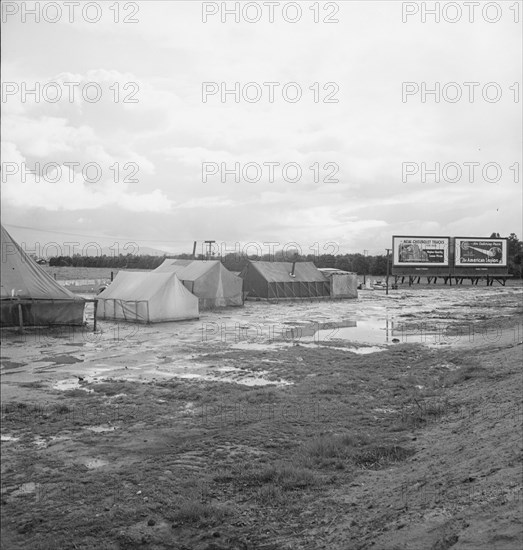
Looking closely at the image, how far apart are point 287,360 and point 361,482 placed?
8.57 metres

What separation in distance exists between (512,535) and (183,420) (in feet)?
18.1

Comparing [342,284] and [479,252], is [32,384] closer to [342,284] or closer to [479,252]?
[342,284]

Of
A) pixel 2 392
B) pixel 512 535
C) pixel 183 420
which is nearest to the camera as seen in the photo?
pixel 512 535

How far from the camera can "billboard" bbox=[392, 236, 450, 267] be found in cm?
6638

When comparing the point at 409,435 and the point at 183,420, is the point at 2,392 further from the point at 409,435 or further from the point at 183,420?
the point at 409,435

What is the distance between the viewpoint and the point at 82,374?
1284cm

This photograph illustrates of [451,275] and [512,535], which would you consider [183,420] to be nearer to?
[512,535]

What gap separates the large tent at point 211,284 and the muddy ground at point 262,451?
57.9 feet

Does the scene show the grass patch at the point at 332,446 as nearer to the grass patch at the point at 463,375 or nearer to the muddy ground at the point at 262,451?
the muddy ground at the point at 262,451

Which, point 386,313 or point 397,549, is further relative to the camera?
point 386,313

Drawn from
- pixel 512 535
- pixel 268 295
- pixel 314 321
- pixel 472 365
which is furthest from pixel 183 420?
pixel 268 295

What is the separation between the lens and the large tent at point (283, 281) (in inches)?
1629

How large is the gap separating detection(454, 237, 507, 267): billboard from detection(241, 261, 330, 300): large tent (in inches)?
1147

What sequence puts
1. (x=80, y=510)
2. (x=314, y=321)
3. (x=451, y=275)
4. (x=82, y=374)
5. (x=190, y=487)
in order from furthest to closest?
(x=451, y=275) < (x=314, y=321) < (x=82, y=374) < (x=190, y=487) < (x=80, y=510)
